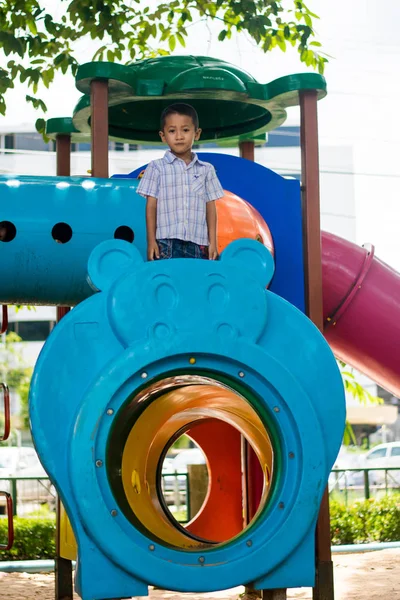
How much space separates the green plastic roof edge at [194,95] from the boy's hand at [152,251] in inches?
42.1

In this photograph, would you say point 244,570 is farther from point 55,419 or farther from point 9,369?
point 9,369

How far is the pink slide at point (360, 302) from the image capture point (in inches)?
233

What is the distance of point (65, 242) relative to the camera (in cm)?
443

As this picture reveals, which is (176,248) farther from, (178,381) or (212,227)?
(178,381)

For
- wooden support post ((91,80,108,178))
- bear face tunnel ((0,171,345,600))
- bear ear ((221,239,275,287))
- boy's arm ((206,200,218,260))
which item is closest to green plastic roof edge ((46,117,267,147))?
wooden support post ((91,80,108,178))

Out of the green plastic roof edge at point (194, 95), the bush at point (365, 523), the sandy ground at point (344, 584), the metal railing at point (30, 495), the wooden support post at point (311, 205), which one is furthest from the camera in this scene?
the metal railing at point (30, 495)

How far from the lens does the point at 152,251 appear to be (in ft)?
14.2

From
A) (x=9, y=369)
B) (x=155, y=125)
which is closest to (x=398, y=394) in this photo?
(x=155, y=125)

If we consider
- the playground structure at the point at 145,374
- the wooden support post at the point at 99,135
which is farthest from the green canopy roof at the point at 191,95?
the playground structure at the point at 145,374

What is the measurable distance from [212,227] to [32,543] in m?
5.29

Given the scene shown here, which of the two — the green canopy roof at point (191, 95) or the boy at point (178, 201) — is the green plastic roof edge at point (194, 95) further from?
the boy at point (178, 201)

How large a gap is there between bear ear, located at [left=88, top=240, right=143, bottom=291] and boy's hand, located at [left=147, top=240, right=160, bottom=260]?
49 centimetres

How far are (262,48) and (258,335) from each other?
15.2 feet

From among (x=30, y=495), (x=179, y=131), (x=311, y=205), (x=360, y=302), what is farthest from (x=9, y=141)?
(x=179, y=131)
